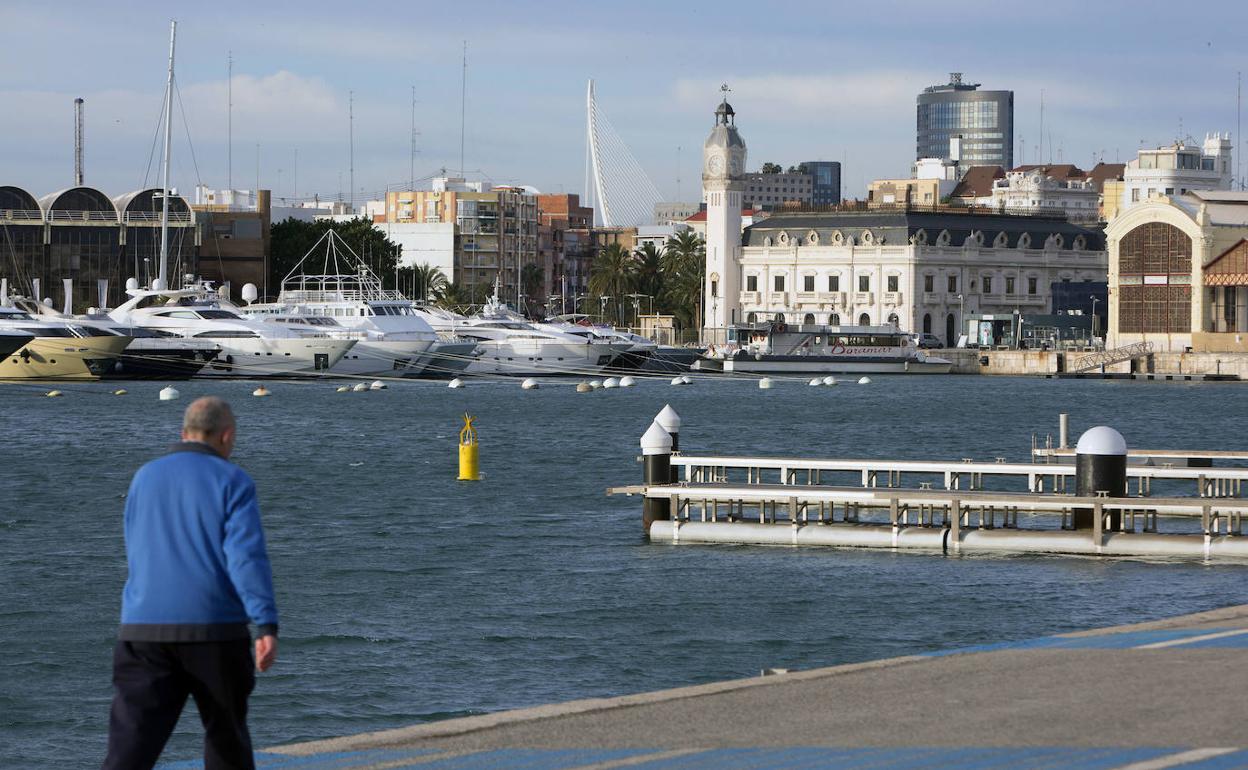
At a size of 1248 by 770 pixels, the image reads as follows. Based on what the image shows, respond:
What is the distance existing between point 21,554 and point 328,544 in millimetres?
4817

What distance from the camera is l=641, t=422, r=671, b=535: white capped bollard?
28.1 m

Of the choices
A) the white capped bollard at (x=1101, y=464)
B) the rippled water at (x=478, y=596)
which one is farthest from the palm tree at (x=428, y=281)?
the white capped bollard at (x=1101, y=464)

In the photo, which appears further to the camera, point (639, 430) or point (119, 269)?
point (119, 269)

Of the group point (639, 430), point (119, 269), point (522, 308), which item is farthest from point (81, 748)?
point (522, 308)

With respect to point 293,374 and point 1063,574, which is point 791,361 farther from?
point 1063,574

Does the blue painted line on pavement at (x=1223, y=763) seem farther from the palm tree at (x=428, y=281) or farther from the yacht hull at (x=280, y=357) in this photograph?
the palm tree at (x=428, y=281)

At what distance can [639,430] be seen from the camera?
65.3 metres

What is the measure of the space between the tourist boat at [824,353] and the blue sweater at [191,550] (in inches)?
4871

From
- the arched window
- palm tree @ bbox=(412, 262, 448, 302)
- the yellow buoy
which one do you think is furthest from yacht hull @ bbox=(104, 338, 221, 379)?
palm tree @ bbox=(412, 262, 448, 302)

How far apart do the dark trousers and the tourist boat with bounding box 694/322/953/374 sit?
4867 inches

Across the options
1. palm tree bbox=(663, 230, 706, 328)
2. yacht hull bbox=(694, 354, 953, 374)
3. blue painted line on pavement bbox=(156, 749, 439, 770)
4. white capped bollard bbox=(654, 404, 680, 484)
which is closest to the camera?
blue painted line on pavement bbox=(156, 749, 439, 770)

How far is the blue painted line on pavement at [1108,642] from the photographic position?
A: 13.9 metres

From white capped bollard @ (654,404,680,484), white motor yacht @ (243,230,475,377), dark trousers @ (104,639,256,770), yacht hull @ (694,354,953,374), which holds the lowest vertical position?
dark trousers @ (104,639,256,770)

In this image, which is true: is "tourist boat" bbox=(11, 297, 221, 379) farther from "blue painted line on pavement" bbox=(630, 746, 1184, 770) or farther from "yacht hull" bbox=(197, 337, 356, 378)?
"blue painted line on pavement" bbox=(630, 746, 1184, 770)
